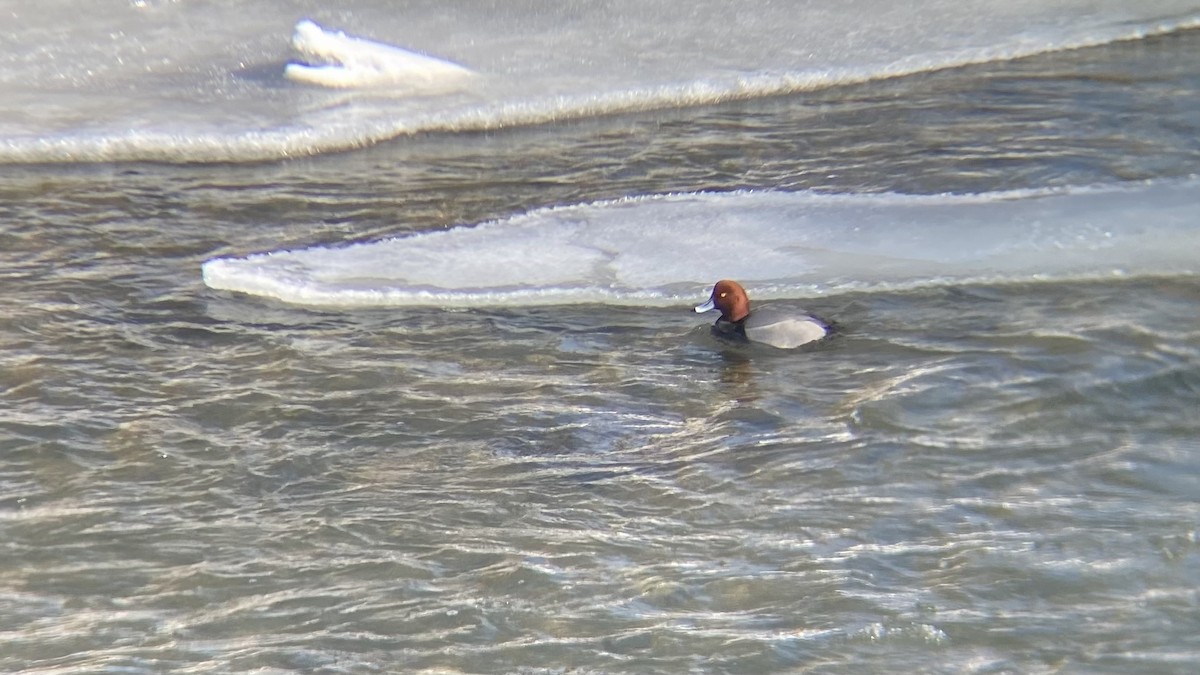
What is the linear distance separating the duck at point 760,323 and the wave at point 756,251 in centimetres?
40

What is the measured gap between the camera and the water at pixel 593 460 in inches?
152

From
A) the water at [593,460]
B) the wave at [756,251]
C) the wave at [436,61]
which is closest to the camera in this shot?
the water at [593,460]

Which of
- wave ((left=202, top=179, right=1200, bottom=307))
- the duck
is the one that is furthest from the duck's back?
wave ((left=202, top=179, right=1200, bottom=307))

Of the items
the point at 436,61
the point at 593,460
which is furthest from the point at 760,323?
the point at 436,61

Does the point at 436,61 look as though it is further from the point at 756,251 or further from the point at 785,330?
the point at 785,330

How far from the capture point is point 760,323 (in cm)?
570

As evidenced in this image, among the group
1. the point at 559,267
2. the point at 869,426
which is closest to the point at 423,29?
the point at 559,267

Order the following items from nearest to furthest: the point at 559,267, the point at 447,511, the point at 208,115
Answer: the point at 447,511, the point at 559,267, the point at 208,115

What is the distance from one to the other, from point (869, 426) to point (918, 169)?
117 inches

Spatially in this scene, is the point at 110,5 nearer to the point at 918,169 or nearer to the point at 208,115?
the point at 208,115

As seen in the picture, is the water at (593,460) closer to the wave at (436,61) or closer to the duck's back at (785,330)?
the duck's back at (785,330)

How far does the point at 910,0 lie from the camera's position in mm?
10266

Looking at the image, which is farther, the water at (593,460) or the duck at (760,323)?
the duck at (760,323)

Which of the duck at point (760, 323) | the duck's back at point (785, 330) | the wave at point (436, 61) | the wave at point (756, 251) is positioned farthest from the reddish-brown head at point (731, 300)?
the wave at point (436, 61)
